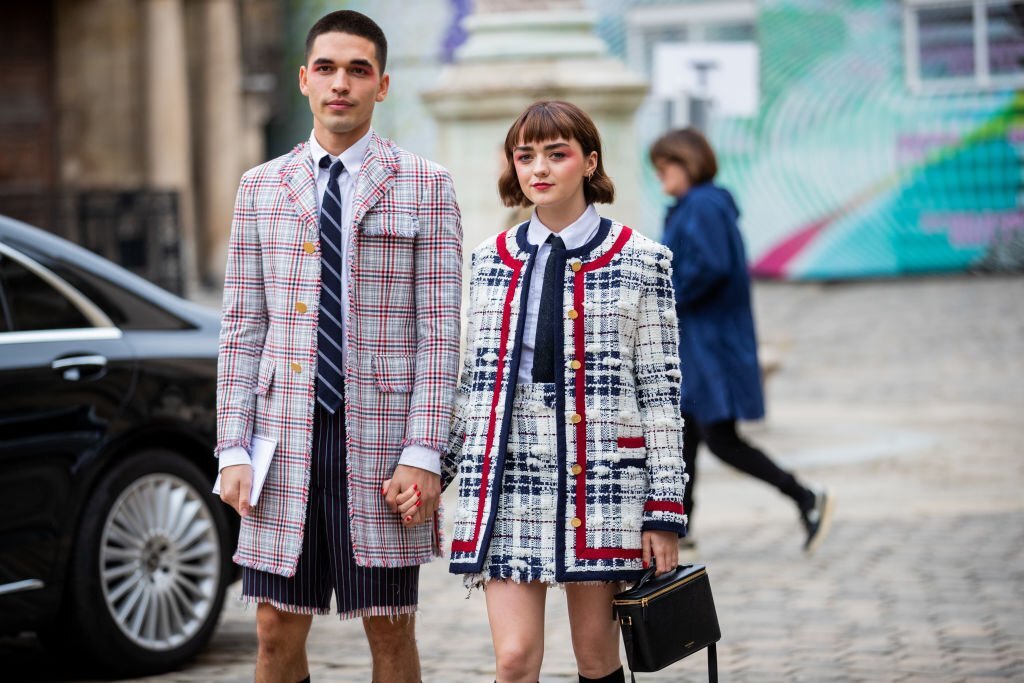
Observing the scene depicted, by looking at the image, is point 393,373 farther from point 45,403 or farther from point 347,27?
point 45,403

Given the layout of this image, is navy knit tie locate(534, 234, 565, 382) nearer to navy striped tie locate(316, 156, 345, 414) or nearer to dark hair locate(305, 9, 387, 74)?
navy striped tie locate(316, 156, 345, 414)

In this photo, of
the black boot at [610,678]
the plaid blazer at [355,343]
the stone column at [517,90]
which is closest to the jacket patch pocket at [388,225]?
the plaid blazer at [355,343]

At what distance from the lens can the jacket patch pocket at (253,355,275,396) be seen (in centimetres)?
441

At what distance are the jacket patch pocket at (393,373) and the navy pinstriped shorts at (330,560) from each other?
0.12 m

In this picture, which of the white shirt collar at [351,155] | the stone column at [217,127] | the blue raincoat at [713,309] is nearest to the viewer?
the white shirt collar at [351,155]

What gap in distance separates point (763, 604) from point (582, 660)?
346 cm

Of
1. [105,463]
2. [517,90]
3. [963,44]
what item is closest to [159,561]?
[105,463]

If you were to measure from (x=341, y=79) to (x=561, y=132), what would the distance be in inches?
21.5

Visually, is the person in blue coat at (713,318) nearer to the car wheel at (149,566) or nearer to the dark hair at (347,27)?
the car wheel at (149,566)

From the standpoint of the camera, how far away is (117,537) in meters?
6.32

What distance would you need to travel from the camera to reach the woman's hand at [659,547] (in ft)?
13.8

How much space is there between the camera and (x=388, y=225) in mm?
4426

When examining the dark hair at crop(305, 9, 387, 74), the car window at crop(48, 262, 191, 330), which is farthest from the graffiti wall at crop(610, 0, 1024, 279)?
the dark hair at crop(305, 9, 387, 74)

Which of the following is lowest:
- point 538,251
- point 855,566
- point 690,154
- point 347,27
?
point 855,566
